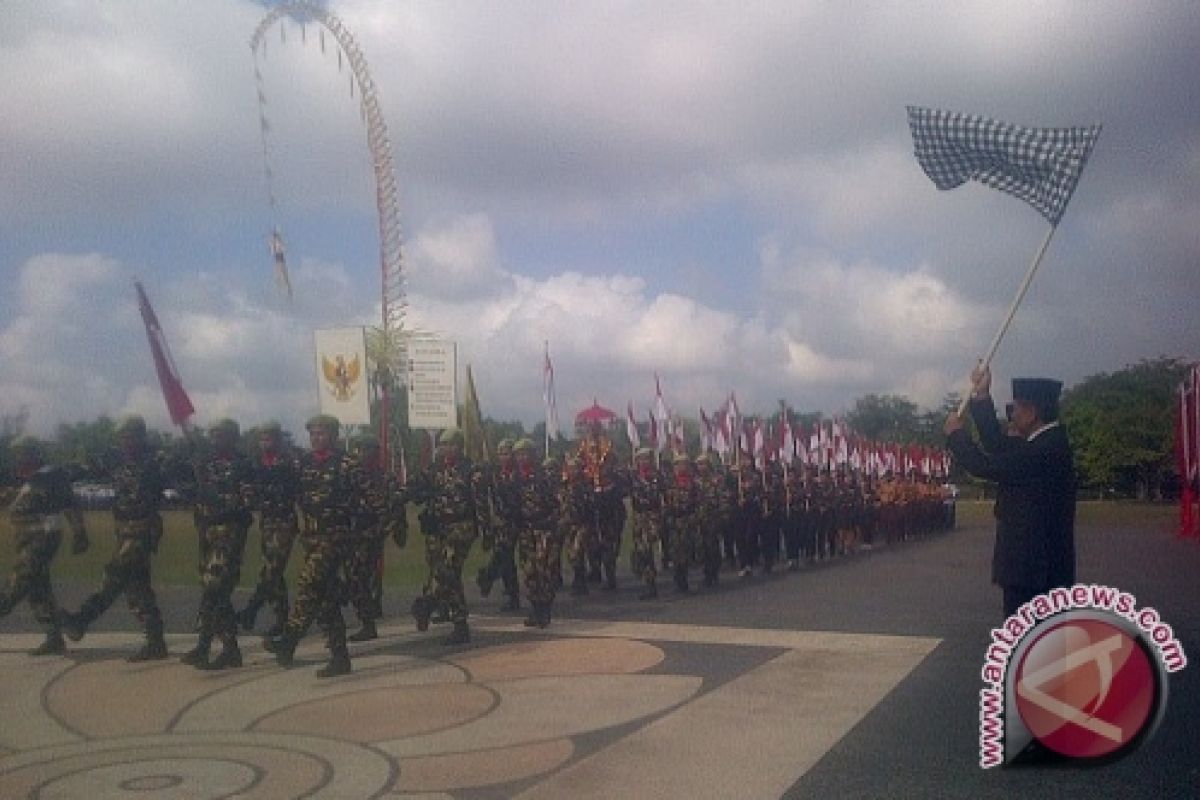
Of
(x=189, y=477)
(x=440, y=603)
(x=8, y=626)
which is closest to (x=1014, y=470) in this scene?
(x=440, y=603)

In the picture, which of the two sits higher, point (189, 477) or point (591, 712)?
point (189, 477)

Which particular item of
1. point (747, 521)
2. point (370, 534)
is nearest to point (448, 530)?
point (370, 534)

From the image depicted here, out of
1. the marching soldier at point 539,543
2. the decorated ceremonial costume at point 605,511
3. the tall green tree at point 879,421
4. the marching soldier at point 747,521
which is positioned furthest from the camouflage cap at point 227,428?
the tall green tree at point 879,421

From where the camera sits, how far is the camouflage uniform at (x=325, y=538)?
8.83 meters

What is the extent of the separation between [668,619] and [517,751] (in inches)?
217

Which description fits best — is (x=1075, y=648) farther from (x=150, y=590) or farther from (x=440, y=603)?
(x=150, y=590)

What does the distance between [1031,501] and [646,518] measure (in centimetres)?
945

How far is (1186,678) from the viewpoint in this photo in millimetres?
7605

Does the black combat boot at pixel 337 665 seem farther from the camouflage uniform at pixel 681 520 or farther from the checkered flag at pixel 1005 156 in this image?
the camouflage uniform at pixel 681 520

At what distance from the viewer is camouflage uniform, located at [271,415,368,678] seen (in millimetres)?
8828

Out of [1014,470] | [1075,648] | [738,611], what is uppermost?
[1014,470]

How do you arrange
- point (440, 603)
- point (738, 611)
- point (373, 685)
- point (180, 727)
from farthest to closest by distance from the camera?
point (738, 611) → point (440, 603) → point (373, 685) → point (180, 727)

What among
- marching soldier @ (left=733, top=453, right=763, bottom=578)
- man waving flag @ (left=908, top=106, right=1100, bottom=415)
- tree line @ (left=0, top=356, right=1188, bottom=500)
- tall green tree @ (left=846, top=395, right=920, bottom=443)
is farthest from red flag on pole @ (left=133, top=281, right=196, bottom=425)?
tall green tree @ (left=846, top=395, right=920, bottom=443)

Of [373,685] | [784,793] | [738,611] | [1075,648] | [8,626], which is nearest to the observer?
[1075,648]
